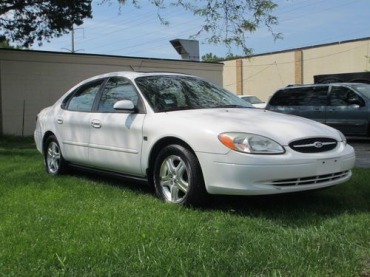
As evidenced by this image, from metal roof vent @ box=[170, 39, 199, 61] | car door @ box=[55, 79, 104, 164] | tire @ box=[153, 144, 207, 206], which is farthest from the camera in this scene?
metal roof vent @ box=[170, 39, 199, 61]

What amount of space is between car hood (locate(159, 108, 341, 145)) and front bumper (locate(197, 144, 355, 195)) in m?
0.21

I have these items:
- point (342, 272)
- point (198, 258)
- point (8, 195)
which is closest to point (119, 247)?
point (198, 258)

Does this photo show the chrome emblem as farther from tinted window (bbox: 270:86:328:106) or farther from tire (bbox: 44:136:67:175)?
tinted window (bbox: 270:86:328:106)

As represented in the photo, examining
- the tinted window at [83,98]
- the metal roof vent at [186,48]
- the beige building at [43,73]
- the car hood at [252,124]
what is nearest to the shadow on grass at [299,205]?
the car hood at [252,124]

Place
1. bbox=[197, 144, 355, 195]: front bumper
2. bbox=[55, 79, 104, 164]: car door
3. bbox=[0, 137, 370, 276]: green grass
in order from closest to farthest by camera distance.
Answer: bbox=[0, 137, 370, 276]: green grass < bbox=[197, 144, 355, 195]: front bumper < bbox=[55, 79, 104, 164]: car door

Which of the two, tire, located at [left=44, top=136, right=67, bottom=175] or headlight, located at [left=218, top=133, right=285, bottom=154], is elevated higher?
headlight, located at [left=218, top=133, right=285, bottom=154]

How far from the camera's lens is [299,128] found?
5121 mm

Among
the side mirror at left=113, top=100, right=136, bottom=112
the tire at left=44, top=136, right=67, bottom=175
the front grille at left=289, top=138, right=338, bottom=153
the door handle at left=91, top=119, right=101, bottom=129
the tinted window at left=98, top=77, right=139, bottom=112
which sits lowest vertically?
the tire at left=44, top=136, right=67, bottom=175

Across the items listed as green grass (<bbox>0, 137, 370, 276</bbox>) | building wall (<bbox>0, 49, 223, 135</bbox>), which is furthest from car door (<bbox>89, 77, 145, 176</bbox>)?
building wall (<bbox>0, 49, 223, 135</bbox>)

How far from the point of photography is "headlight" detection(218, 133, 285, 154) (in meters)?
4.79

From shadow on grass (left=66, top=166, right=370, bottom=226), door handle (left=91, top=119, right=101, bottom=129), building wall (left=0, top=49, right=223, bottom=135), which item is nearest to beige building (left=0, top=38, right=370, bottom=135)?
building wall (left=0, top=49, right=223, bottom=135)

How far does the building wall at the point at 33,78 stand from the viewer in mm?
17203

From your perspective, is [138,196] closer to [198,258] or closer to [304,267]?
[198,258]

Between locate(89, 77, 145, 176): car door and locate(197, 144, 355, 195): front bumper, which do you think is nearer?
locate(197, 144, 355, 195): front bumper
